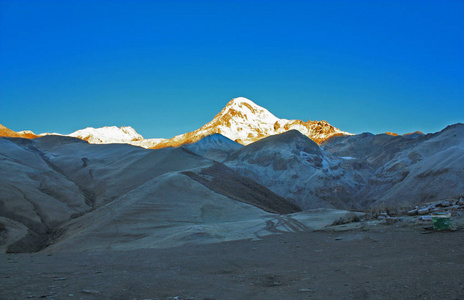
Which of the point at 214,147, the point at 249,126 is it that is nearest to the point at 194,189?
the point at 214,147

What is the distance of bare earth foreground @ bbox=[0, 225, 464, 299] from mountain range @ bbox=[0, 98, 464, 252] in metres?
7.03

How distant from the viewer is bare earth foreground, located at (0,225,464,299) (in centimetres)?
656

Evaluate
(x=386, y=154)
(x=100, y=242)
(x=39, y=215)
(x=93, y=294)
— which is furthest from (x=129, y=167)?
(x=386, y=154)

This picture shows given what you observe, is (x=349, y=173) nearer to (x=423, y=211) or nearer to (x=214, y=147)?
(x=214, y=147)

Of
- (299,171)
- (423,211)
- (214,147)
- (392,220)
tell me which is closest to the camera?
(392,220)

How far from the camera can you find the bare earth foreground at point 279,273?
656 centimetres

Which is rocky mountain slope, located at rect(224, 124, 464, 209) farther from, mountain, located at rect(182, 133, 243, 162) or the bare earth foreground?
the bare earth foreground

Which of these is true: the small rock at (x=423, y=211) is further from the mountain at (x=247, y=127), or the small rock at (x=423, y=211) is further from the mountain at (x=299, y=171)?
the mountain at (x=247, y=127)

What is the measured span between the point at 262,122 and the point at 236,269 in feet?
561

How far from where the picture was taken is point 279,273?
8875mm

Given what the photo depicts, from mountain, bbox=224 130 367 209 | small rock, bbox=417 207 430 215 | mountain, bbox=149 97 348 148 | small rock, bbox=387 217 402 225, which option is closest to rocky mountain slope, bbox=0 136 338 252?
small rock, bbox=387 217 402 225

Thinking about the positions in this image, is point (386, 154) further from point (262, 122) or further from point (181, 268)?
point (181, 268)

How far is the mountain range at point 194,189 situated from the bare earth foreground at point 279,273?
23.1ft

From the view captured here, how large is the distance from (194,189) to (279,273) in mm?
24724
